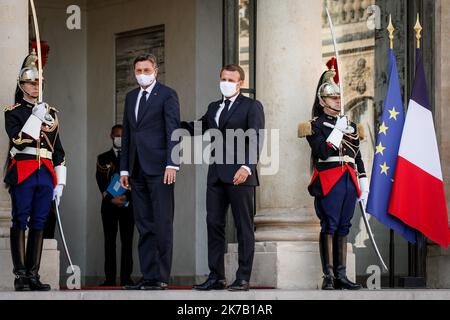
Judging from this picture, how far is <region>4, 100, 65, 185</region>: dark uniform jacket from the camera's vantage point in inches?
549

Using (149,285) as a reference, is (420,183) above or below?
above

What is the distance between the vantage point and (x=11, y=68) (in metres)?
14.8

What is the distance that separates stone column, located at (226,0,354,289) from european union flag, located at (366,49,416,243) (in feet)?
1.94

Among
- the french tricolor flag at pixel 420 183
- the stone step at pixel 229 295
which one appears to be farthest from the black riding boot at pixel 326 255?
the french tricolor flag at pixel 420 183

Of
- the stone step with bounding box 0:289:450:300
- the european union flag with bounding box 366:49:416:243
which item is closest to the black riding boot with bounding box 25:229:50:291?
the stone step with bounding box 0:289:450:300

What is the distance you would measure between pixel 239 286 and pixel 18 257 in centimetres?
195

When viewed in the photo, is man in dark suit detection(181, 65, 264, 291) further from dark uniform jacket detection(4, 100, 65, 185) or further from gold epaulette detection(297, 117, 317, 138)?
dark uniform jacket detection(4, 100, 65, 185)

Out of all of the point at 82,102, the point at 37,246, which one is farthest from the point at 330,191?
the point at 82,102

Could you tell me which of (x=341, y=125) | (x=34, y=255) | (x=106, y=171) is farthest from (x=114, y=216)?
(x=341, y=125)

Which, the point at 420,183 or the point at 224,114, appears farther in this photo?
the point at 420,183

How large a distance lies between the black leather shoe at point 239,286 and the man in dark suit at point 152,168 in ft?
2.06

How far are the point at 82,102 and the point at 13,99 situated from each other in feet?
18.0

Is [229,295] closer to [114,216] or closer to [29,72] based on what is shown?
[29,72]
